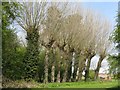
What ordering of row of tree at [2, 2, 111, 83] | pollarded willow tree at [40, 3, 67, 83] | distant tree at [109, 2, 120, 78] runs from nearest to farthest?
distant tree at [109, 2, 120, 78]
row of tree at [2, 2, 111, 83]
pollarded willow tree at [40, 3, 67, 83]

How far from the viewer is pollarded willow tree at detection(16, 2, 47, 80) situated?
2080cm

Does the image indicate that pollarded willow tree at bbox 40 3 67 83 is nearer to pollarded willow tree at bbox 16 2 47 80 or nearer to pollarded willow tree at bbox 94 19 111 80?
pollarded willow tree at bbox 16 2 47 80

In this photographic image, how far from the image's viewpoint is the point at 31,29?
818 inches

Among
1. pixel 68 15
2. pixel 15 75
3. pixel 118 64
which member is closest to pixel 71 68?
pixel 68 15

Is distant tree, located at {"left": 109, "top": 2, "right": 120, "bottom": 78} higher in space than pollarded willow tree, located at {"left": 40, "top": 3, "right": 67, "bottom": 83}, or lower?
lower

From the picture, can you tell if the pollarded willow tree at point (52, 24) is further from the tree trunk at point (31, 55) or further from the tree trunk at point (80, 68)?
the tree trunk at point (80, 68)

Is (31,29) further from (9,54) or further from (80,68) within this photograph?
(80,68)

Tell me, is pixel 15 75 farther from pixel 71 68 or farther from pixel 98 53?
pixel 98 53

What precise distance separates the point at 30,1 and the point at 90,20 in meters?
9.05

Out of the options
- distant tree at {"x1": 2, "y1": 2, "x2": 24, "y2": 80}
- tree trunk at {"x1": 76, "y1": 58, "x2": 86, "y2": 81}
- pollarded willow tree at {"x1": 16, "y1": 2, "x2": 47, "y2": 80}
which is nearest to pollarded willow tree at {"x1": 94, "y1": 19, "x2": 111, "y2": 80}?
tree trunk at {"x1": 76, "y1": 58, "x2": 86, "y2": 81}

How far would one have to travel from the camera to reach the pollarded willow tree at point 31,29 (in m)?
20.8

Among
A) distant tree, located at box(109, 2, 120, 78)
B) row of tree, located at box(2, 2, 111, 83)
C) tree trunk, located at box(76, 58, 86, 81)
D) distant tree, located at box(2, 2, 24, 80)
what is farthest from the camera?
tree trunk, located at box(76, 58, 86, 81)

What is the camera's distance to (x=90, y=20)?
28422 mm

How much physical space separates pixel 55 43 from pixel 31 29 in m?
5.21
